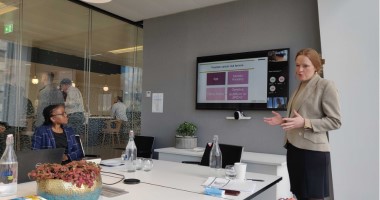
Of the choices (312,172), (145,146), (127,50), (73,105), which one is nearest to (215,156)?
(312,172)

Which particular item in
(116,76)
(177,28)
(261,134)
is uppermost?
(177,28)

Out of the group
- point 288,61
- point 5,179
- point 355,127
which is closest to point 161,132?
point 288,61

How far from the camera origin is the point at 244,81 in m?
3.70

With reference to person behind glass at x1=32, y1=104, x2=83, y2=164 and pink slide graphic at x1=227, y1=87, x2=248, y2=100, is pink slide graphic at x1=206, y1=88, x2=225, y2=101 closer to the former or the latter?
pink slide graphic at x1=227, y1=87, x2=248, y2=100

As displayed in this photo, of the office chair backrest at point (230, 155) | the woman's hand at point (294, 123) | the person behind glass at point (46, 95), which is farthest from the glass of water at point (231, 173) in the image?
the person behind glass at point (46, 95)

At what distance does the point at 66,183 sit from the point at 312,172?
1436 mm

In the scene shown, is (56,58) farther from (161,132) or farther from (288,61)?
(288,61)

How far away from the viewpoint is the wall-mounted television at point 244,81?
3.44 meters

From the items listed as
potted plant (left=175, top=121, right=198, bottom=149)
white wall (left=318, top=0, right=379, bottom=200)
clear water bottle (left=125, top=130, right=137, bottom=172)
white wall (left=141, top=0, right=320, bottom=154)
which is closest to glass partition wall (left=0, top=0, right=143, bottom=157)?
white wall (left=141, top=0, right=320, bottom=154)

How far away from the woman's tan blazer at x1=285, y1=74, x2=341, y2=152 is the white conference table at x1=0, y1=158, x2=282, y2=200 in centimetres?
38

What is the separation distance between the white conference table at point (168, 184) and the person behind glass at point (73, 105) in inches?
81.7

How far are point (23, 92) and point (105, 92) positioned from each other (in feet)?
3.92

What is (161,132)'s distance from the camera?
4.54 meters

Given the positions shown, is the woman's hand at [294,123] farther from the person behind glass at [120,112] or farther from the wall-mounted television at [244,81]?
the person behind glass at [120,112]
